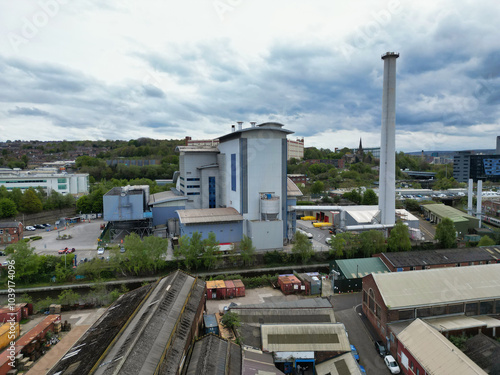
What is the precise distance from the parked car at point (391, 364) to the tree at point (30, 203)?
40.0 meters

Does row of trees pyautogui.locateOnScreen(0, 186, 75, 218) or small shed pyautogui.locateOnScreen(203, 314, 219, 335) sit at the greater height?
row of trees pyautogui.locateOnScreen(0, 186, 75, 218)

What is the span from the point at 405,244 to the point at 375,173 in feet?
195

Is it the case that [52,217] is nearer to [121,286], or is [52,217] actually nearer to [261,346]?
[121,286]

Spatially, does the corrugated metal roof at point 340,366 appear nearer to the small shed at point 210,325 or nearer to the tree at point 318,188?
the small shed at point 210,325

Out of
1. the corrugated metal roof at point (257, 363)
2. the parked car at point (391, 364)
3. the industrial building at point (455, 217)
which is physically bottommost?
the parked car at point (391, 364)

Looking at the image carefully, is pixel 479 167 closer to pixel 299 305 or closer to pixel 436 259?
pixel 436 259

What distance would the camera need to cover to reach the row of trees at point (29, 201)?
35469mm

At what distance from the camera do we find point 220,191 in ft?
112

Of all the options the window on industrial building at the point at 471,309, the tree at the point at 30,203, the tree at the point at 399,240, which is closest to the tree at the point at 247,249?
the tree at the point at 399,240

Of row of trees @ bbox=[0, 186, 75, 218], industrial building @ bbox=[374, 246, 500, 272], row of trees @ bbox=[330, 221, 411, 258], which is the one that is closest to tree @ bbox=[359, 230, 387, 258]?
row of trees @ bbox=[330, 221, 411, 258]

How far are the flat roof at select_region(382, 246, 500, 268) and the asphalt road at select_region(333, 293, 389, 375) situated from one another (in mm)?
3956

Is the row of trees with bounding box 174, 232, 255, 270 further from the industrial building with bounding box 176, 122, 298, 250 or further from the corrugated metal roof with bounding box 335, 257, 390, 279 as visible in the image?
the corrugated metal roof with bounding box 335, 257, 390, 279

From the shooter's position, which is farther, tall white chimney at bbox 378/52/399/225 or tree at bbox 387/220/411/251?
tall white chimney at bbox 378/52/399/225

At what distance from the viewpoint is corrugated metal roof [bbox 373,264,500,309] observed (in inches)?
575
